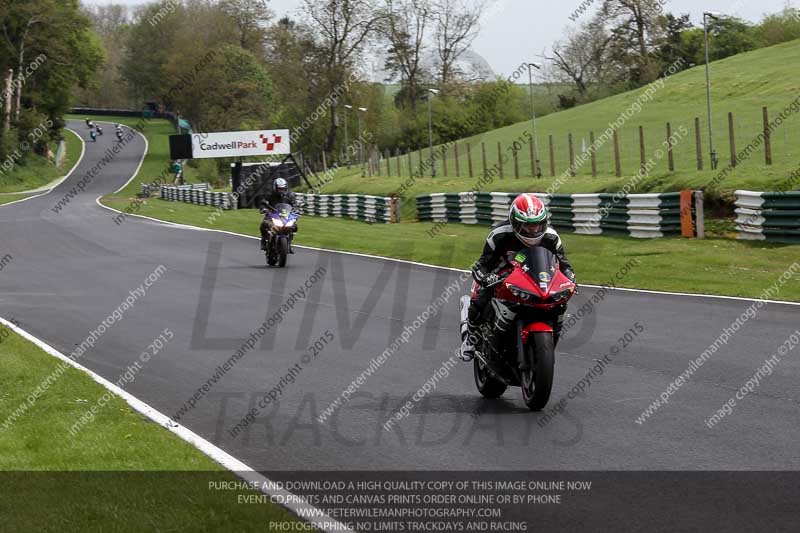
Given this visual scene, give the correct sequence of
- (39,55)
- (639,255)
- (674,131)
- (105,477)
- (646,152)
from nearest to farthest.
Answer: (105,477)
(639,255)
(646,152)
(674,131)
(39,55)

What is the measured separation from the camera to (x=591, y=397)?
8734 millimetres

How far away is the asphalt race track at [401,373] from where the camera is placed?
7.00m

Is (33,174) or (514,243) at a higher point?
(33,174)

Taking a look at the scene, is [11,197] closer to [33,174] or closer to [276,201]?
[33,174]

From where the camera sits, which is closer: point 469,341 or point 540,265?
point 540,265

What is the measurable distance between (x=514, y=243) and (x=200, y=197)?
177 ft

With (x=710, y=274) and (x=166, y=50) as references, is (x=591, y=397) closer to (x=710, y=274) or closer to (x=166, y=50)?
(x=710, y=274)

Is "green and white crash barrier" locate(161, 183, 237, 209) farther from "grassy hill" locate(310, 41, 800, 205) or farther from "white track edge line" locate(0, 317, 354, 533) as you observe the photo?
"white track edge line" locate(0, 317, 354, 533)

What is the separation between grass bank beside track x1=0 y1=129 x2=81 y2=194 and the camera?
7575 cm

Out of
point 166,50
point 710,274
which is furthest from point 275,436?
point 166,50

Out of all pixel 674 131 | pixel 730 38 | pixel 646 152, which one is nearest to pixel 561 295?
pixel 646 152

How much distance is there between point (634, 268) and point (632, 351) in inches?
347

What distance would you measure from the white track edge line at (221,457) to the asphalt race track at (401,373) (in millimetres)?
159

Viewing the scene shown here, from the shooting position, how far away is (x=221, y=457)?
698cm
